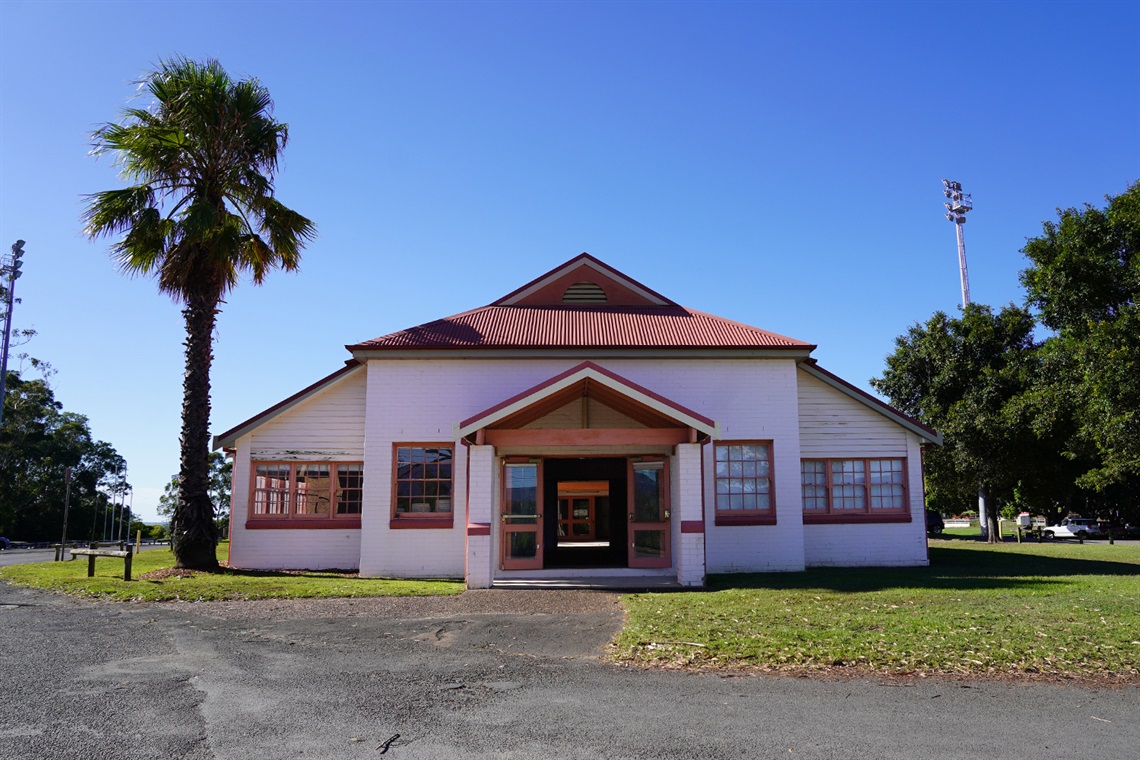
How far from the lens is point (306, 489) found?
58.3ft

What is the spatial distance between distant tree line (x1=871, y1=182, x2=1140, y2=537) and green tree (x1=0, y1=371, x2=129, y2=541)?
184 ft

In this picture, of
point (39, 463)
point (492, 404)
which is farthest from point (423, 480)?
point (39, 463)

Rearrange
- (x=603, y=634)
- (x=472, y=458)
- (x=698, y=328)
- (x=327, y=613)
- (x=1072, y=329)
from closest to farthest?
(x=603, y=634) → (x=327, y=613) → (x=472, y=458) → (x=698, y=328) → (x=1072, y=329)

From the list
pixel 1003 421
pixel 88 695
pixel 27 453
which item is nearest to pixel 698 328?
pixel 88 695

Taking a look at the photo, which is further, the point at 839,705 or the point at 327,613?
the point at 327,613

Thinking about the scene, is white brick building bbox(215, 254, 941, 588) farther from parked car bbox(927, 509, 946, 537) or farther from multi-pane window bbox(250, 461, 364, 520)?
parked car bbox(927, 509, 946, 537)

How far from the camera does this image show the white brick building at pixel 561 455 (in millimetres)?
16172

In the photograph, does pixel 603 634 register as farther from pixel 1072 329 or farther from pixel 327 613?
pixel 1072 329

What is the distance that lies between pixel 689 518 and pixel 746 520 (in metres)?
3.27

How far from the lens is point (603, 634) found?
932 cm

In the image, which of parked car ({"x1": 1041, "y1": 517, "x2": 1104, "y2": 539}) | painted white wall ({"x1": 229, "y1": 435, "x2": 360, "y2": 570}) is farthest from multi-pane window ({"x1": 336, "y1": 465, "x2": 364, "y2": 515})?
parked car ({"x1": 1041, "y1": 517, "x2": 1104, "y2": 539})

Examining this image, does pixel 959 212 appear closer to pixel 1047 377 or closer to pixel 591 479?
pixel 1047 377

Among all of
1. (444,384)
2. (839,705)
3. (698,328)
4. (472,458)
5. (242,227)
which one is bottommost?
(839,705)

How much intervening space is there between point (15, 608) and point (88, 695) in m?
6.13
